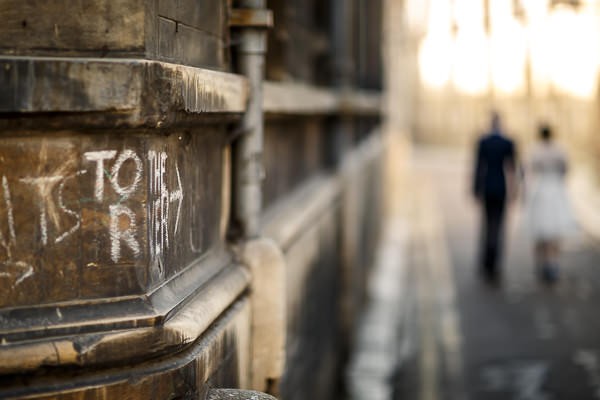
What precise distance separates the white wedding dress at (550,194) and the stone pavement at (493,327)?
656mm

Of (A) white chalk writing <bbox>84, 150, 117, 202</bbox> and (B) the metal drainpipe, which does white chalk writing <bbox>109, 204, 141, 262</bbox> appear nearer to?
(A) white chalk writing <bbox>84, 150, 117, 202</bbox>

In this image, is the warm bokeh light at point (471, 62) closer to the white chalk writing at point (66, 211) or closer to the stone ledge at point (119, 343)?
the stone ledge at point (119, 343)

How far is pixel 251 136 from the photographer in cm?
413

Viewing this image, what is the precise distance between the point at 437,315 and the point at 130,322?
7752mm

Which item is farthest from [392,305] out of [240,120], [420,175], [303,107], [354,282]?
[420,175]

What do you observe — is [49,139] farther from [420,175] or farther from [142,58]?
[420,175]

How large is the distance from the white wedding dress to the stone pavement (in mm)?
656

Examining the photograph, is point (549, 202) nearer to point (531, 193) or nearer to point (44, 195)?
point (531, 193)

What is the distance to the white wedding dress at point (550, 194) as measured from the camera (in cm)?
1151

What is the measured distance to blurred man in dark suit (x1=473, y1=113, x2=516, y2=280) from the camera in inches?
462

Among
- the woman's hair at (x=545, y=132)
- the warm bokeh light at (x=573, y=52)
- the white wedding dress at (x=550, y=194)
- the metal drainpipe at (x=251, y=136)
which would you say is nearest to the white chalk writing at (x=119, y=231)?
the metal drainpipe at (x=251, y=136)

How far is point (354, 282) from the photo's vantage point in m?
9.50

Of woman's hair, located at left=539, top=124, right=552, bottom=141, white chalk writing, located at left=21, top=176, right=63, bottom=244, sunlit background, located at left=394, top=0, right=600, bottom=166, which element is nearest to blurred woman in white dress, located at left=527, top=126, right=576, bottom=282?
woman's hair, located at left=539, top=124, right=552, bottom=141

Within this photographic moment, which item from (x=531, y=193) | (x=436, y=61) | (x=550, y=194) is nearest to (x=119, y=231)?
(x=550, y=194)
